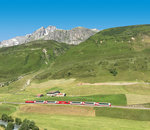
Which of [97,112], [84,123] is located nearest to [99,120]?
[84,123]

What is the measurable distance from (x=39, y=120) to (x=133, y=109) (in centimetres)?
5506

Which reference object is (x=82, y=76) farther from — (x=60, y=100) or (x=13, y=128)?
(x=13, y=128)

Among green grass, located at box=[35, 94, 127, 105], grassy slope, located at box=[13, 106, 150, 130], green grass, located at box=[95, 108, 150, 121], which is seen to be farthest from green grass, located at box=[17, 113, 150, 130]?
green grass, located at box=[35, 94, 127, 105]

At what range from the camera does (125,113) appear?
99312mm

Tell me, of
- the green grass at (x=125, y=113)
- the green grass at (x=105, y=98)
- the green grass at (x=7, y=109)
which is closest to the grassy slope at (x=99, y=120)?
the green grass at (x=125, y=113)

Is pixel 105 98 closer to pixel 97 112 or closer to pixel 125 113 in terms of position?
pixel 97 112

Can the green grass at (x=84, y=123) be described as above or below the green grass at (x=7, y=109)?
below

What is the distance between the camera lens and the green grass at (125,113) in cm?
9481

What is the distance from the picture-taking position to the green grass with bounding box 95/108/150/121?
94.8 metres

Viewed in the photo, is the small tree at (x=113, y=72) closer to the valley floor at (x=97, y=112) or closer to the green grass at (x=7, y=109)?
the valley floor at (x=97, y=112)

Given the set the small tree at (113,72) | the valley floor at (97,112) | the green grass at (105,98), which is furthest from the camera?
the small tree at (113,72)

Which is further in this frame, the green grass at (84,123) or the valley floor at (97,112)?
the valley floor at (97,112)

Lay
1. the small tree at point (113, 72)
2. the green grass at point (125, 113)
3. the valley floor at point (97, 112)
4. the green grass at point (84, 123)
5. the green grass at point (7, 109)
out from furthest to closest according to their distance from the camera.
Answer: the small tree at point (113, 72) → the green grass at point (7, 109) → the green grass at point (125, 113) → the valley floor at point (97, 112) → the green grass at point (84, 123)

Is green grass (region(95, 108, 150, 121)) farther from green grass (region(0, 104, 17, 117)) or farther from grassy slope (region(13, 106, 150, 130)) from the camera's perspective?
green grass (region(0, 104, 17, 117))
